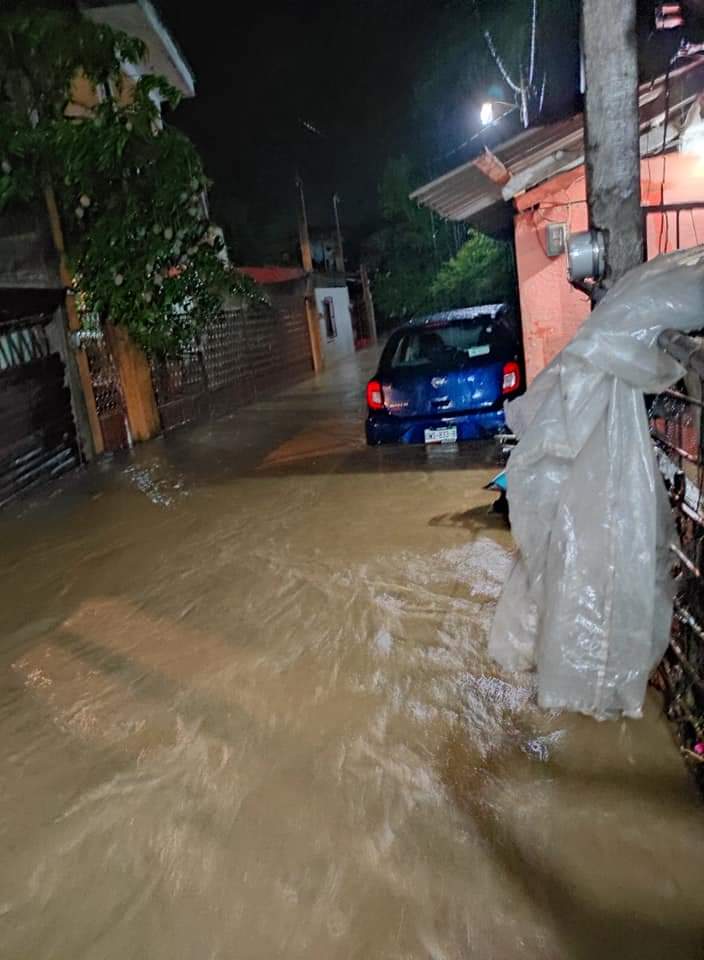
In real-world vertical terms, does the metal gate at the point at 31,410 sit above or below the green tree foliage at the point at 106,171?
below

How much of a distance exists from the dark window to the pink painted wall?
2042cm

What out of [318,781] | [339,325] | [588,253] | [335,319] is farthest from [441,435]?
[339,325]

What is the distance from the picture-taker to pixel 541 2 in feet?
42.9

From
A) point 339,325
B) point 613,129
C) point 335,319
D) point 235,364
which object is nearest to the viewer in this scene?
point 613,129

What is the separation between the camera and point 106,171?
948 cm

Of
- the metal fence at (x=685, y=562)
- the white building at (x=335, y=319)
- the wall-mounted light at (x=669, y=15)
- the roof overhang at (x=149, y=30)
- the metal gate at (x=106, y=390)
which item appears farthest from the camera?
the white building at (x=335, y=319)

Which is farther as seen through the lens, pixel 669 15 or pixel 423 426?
pixel 423 426

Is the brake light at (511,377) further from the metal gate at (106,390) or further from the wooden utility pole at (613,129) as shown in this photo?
the metal gate at (106,390)

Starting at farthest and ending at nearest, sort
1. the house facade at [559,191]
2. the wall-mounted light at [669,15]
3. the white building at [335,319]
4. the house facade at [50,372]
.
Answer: the white building at [335,319] → the house facade at [50,372] → the house facade at [559,191] → the wall-mounted light at [669,15]

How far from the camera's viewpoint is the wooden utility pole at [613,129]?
3.40 metres

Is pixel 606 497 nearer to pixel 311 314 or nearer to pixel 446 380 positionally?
pixel 446 380

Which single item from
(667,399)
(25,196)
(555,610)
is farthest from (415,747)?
(25,196)

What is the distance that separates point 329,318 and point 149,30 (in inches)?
574

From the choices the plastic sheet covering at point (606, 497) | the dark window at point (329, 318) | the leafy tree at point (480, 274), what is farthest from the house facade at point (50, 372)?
the dark window at point (329, 318)
